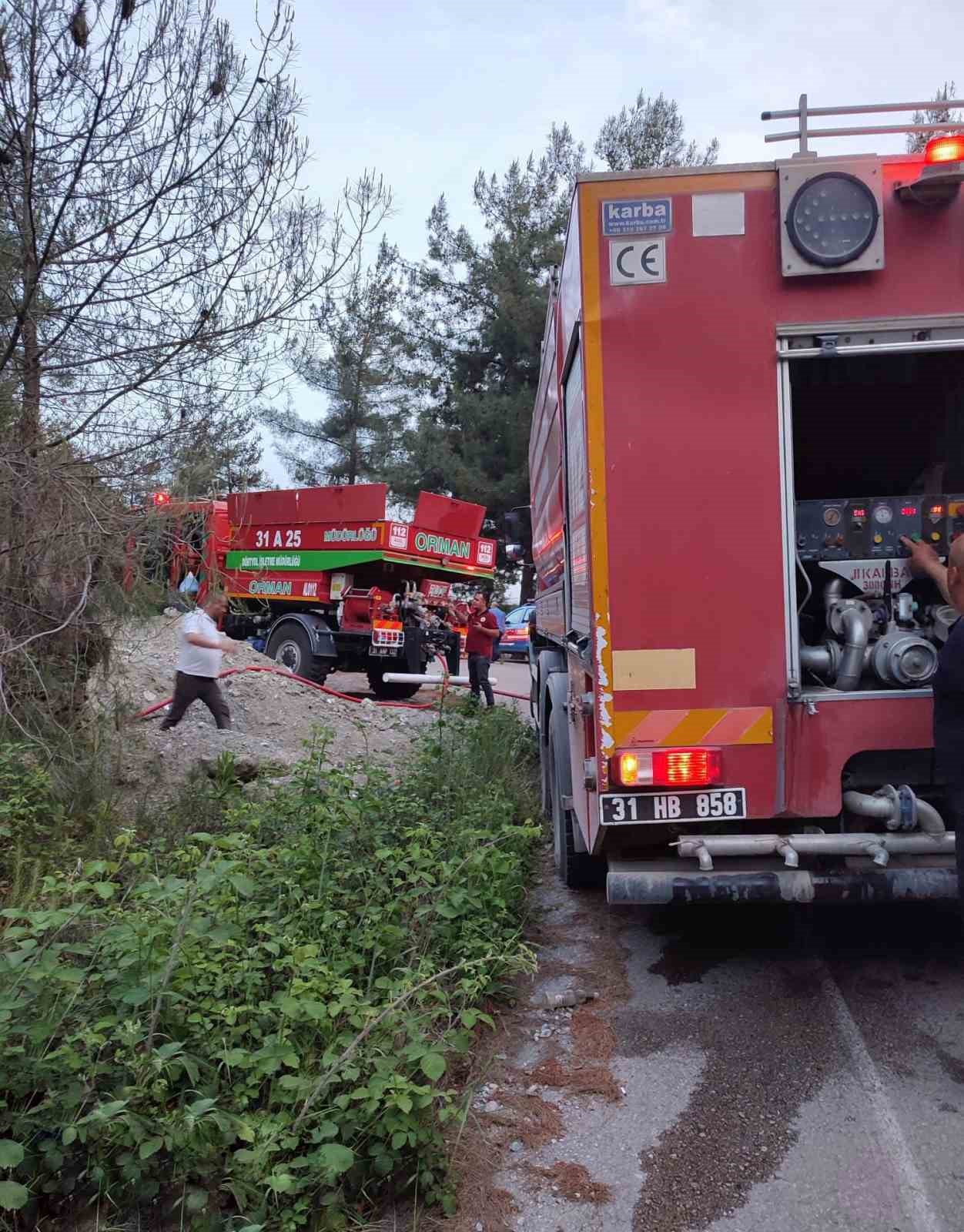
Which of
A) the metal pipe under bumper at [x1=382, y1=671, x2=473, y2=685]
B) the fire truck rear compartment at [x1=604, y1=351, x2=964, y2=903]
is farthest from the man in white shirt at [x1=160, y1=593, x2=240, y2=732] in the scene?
the fire truck rear compartment at [x1=604, y1=351, x2=964, y2=903]

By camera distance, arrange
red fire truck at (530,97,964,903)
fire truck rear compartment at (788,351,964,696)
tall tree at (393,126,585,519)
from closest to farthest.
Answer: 1. red fire truck at (530,97,964,903)
2. fire truck rear compartment at (788,351,964,696)
3. tall tree at (393,126,585,519)

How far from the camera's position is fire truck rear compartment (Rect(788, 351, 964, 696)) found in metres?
4.30

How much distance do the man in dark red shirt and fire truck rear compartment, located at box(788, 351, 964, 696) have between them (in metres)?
8.01

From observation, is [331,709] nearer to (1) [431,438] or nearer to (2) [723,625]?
(2) [723,625]

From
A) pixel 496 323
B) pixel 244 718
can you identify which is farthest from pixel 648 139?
pixel 244 718

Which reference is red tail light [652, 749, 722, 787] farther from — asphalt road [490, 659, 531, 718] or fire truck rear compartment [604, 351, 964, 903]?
asphalt road [490, 659, 531, 718]

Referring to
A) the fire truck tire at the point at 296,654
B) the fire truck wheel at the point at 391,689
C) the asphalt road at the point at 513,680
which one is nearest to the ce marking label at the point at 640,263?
the asphalt road at the point at 513,680

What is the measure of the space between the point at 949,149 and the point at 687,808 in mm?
2644

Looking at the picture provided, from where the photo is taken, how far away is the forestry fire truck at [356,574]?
589 inches

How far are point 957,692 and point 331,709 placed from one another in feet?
30.2

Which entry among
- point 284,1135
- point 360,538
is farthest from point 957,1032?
point 360,538

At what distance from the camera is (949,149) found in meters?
3.95

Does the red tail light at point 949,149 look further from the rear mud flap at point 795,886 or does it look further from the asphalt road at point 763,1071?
the asphalt road at point 763,1071

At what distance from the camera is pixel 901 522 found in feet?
14.8
